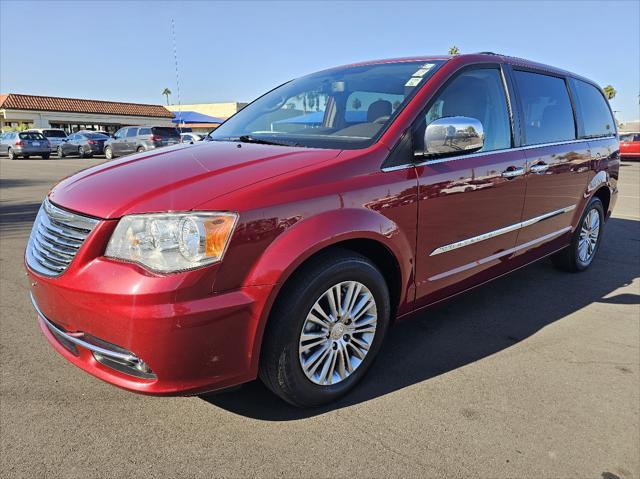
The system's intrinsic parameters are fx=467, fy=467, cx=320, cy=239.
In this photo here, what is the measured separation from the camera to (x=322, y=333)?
7.88ft

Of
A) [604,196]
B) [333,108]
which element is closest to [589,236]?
[604,196]

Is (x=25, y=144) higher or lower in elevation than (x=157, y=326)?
higher

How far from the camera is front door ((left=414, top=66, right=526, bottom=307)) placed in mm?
2764

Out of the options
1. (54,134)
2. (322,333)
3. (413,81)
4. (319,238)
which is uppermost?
(54,134)

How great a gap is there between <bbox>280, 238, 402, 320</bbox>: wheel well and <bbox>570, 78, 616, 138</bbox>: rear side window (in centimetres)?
297

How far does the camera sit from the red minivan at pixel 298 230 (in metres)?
1.95

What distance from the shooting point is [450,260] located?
2973 millimetres

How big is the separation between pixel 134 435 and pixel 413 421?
138 centimetres

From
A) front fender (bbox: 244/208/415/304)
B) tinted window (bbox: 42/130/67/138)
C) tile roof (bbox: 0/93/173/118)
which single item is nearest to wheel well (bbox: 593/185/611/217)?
front fender (bbox: 244/208/415/304)

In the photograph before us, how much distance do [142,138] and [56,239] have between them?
2001 cm

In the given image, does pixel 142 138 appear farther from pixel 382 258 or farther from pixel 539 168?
pixel 382 258

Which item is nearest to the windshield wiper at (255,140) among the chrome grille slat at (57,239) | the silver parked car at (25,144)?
the chrome grille slat at (57,239)

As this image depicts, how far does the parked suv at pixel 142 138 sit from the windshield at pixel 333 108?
17.4 m

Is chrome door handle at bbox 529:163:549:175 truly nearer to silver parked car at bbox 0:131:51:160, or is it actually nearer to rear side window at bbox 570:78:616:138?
rear side window at bbox 570:78:616:138
